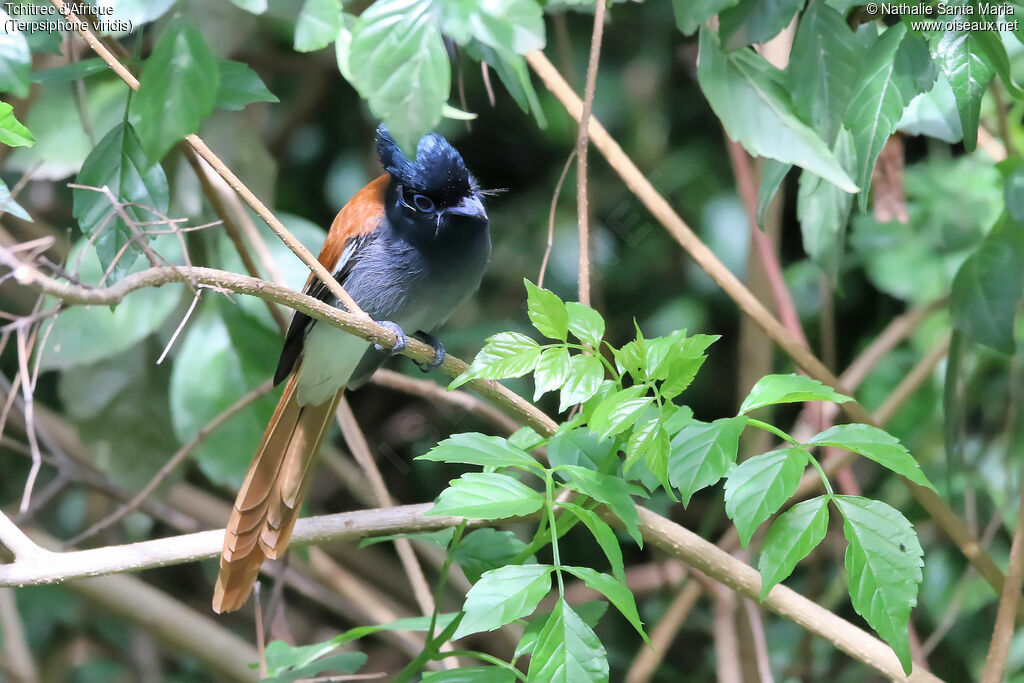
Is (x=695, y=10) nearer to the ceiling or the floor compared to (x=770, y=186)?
nearer to the ceiling

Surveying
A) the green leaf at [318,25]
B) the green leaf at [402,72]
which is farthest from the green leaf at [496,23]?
the green leaf at [318,25]

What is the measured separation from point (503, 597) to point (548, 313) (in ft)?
0.92

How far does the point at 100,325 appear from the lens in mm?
1889

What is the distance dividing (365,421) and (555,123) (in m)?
1.07

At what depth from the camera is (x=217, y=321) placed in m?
1.96

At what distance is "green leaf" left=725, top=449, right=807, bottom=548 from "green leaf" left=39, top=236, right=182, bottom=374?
128 centimetres

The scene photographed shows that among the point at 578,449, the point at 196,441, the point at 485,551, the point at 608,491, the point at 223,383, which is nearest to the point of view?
the point at 608,491

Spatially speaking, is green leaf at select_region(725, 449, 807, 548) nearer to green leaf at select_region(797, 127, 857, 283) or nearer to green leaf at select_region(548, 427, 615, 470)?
green leaf at select_region(548, 427, 615, 470)

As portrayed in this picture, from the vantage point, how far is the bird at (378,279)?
1744 millimetres

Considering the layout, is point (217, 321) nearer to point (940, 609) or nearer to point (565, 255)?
point (565, 255)

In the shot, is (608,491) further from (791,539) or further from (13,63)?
(13,63)

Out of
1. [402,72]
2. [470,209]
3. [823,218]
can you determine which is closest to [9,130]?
[402,72]

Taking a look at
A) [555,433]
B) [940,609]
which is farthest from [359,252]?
[940,609]

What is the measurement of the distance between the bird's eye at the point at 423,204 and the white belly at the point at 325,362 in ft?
0.93
